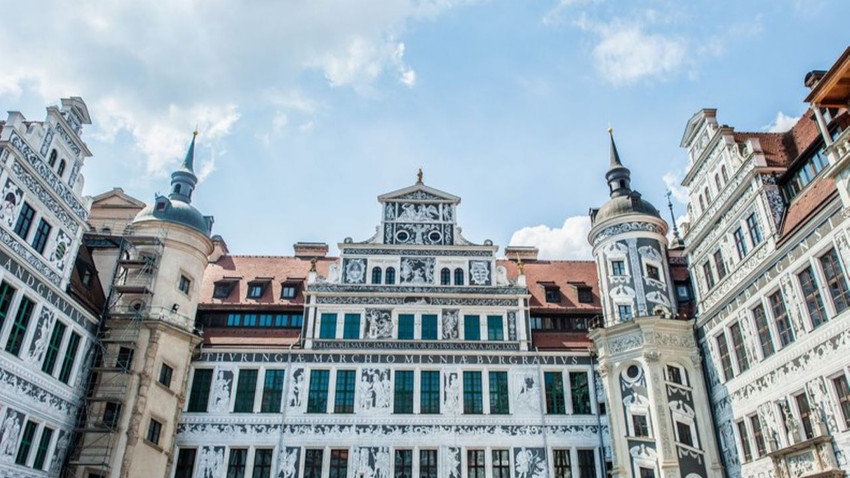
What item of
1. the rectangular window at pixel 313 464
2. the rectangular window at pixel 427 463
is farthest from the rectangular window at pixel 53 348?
the rectangular window at pixel 427 463

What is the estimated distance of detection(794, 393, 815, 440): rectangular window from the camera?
56.2 ft

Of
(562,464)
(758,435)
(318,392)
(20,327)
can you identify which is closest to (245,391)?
(318,392)

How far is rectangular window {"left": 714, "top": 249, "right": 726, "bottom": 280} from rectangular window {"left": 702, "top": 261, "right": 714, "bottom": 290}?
0.39m

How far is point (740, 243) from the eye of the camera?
2152 cm

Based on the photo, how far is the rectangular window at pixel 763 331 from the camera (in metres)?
19.3

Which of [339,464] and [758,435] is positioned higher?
[758,435]

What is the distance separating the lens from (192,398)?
24359 mm

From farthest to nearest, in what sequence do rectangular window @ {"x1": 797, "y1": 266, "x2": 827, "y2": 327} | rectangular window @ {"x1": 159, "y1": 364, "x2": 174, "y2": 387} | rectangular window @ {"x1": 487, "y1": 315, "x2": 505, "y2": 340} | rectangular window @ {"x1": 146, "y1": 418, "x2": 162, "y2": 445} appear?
rectangular window @ {"x1": 487, "y1": 315, "x2": 505, "y2": 340} < rectangular window @ {"x1": 159, "y1": 364, "x2": 174, "y2": 387} < rectangular window @ {"x1": 146, "y1": 418, "x2": 162, "y2": 445} < rectangular window @ {"x1": 797, "y1": 266, "x2": 827, "y2": 327}

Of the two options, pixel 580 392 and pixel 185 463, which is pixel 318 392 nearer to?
pixel 185 463

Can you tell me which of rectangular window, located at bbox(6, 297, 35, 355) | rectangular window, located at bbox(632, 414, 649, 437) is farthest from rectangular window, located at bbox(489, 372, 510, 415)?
rectangular window, located at bbox(6, 297, 35, 355)

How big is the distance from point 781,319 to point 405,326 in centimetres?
1303

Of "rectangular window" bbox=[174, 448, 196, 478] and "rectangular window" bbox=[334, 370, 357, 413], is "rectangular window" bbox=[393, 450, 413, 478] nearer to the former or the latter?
"rectangular window" bbox=[334, 370, 357, 413]

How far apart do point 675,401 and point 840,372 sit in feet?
21.4

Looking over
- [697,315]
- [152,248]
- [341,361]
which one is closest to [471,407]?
[341,361]
